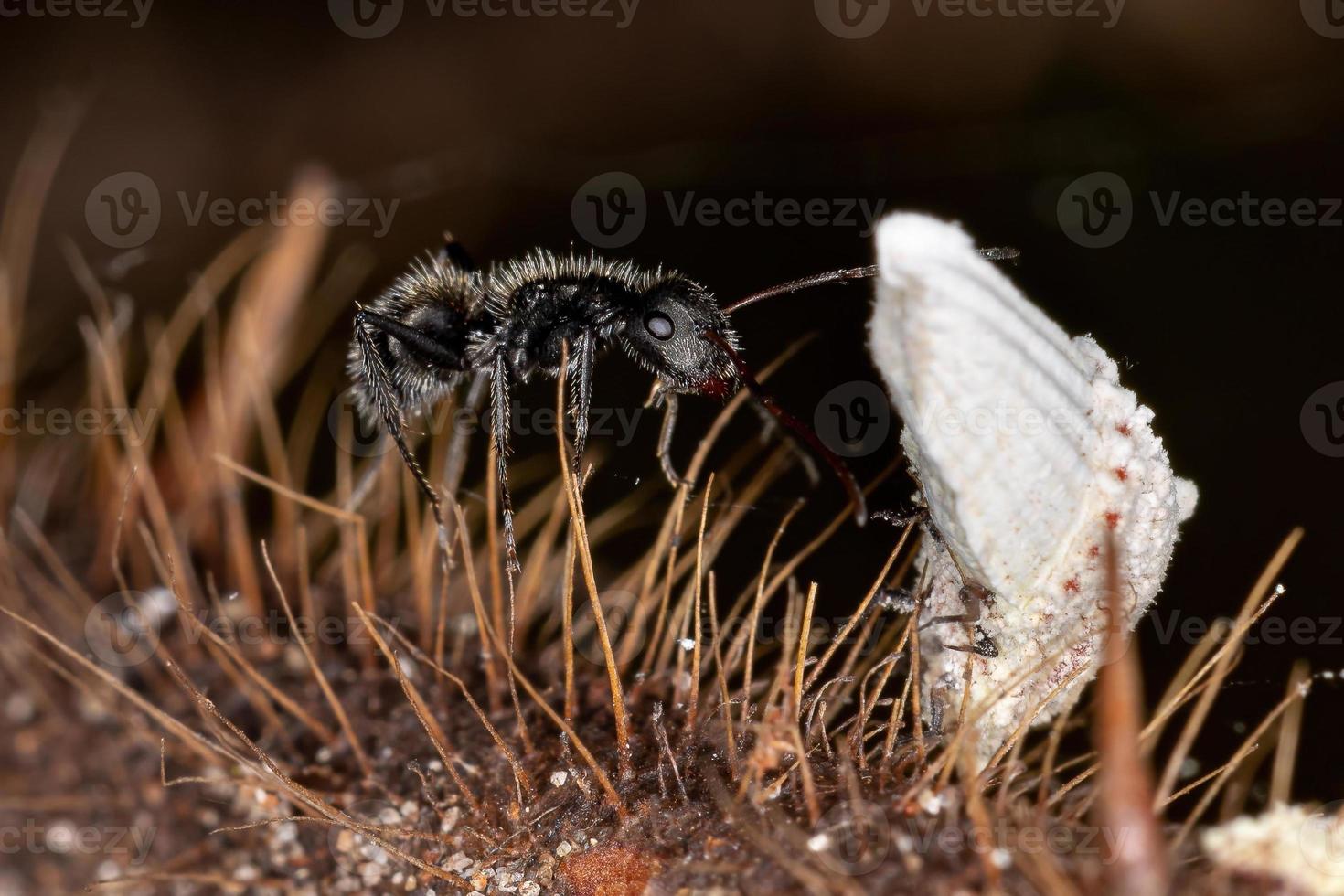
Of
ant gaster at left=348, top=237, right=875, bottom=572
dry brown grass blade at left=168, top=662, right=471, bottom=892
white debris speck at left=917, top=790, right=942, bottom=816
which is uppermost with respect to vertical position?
ant gaster at left=348, top=237, right=875, bottom=572

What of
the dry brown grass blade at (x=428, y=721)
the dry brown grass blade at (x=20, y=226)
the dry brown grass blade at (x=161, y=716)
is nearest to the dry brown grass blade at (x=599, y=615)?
the dry brown grass blade at (x=428, y=721)

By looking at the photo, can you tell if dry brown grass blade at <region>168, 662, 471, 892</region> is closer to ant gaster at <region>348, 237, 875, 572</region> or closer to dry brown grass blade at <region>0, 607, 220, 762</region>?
dry brown grass blade at <region>0, 607, 220, 762</region>

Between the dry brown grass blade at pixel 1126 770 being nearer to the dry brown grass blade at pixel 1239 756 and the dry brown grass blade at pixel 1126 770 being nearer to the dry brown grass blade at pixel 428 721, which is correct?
the dry brown grass blade at pixel 1239 756

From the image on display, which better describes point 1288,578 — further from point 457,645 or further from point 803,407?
point 457,645

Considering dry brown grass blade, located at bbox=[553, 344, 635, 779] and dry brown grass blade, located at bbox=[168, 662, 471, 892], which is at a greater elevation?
dry brown grass blade, located at bbox=[553, 344, 635, 779]

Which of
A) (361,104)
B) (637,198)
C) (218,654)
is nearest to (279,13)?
(361,104)

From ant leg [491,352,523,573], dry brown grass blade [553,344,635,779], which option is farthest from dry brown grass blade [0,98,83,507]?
dry brown grass blade [553,344,635,779]

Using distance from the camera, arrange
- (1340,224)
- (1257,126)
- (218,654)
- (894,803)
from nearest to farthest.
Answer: (894,803) → (218,654) → (1340,224) → (1257,126)

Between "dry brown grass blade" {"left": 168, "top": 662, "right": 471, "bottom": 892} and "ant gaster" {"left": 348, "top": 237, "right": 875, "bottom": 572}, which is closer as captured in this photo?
"dry brown grass blade" {"left": 168, "top": 662, "right": 471, "bottom": 892}
